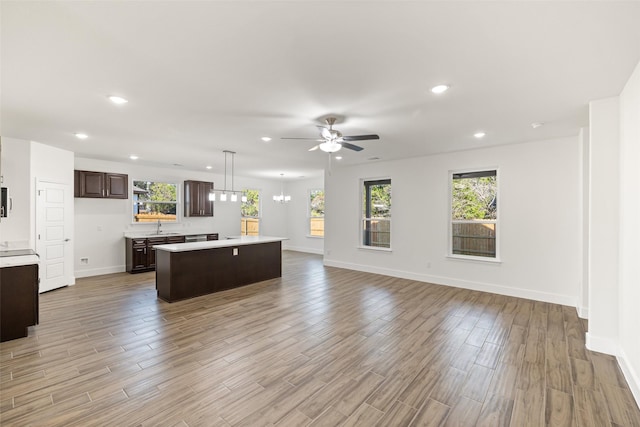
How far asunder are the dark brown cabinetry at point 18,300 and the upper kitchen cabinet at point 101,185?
3414 millimetres

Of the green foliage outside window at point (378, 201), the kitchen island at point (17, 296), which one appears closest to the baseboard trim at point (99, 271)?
the kitchen island at point (17, 296)

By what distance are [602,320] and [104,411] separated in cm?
473

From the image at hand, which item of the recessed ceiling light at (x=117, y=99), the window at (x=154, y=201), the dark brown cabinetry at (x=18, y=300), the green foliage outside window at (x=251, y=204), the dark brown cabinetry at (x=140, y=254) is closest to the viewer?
the recessed ceiling light at (x=117, y=99)

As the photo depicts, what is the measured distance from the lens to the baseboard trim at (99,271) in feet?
20.4

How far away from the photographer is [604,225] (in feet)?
10.0

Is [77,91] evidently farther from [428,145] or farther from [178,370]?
[428,145]

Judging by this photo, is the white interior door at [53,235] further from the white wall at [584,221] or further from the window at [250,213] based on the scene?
the white wall at [584,221]

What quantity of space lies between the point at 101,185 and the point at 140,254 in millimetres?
1759

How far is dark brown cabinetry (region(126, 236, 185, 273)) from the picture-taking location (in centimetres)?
653

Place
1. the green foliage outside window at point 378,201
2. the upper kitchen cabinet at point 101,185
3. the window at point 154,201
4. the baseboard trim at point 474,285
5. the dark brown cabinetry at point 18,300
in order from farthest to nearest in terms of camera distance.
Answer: the window at point 154,201 → the green foliage outside window at point 378,201 → the upper kitchen cabinet at point 101,185 → the baseboard trim at point 474,285 → the dark brown cabinetry at point 18,300

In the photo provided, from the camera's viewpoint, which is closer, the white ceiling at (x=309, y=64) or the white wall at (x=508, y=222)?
the white ceiling at (x=309, y=64)

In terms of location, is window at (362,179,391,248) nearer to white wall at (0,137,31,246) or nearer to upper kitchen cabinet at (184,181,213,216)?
upper kitchen cabinet at (184,181,213,216)

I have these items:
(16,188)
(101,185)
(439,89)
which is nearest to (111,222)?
(101,185)

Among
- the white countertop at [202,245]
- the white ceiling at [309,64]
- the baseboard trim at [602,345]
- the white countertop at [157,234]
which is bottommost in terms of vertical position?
the baseboard trim at [602,345]
